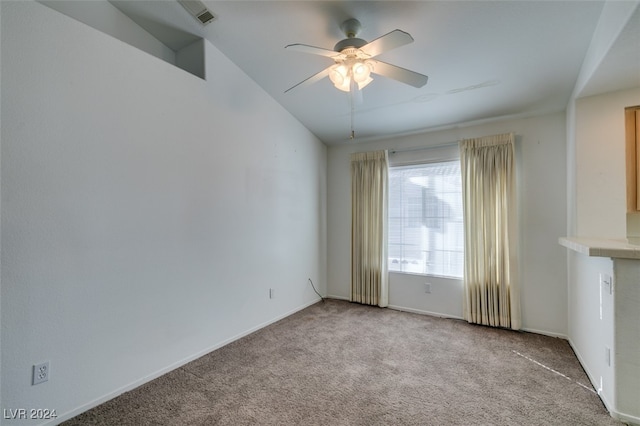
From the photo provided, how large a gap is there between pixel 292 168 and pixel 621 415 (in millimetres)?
3728

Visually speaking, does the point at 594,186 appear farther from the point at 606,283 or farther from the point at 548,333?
the point at 548,333

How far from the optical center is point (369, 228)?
14.0ft

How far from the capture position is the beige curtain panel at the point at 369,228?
13.6 feet

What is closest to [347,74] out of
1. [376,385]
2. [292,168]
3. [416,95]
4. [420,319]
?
[416,95]

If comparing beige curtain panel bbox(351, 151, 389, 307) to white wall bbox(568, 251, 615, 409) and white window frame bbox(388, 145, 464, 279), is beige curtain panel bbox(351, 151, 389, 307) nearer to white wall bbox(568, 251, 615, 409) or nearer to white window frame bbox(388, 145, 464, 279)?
white window frame bbox(388, 145, 464, 279)

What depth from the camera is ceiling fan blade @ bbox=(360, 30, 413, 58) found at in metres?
1.68

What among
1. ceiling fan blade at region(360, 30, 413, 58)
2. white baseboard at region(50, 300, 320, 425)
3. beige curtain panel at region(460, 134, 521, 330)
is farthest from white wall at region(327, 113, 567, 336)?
white baseboard at region(50, 300, 320, 425)

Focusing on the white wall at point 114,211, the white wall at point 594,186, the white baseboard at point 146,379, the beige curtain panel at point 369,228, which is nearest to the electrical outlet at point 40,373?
the white wall at point 114,211

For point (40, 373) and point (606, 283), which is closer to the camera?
point (40, 373)

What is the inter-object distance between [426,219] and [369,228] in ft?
2.69

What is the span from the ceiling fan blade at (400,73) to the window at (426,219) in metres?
2.01

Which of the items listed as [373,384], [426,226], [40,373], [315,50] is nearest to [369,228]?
[426,226]

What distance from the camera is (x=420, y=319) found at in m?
3.66

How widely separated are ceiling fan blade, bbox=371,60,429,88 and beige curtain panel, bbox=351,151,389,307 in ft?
6.84
